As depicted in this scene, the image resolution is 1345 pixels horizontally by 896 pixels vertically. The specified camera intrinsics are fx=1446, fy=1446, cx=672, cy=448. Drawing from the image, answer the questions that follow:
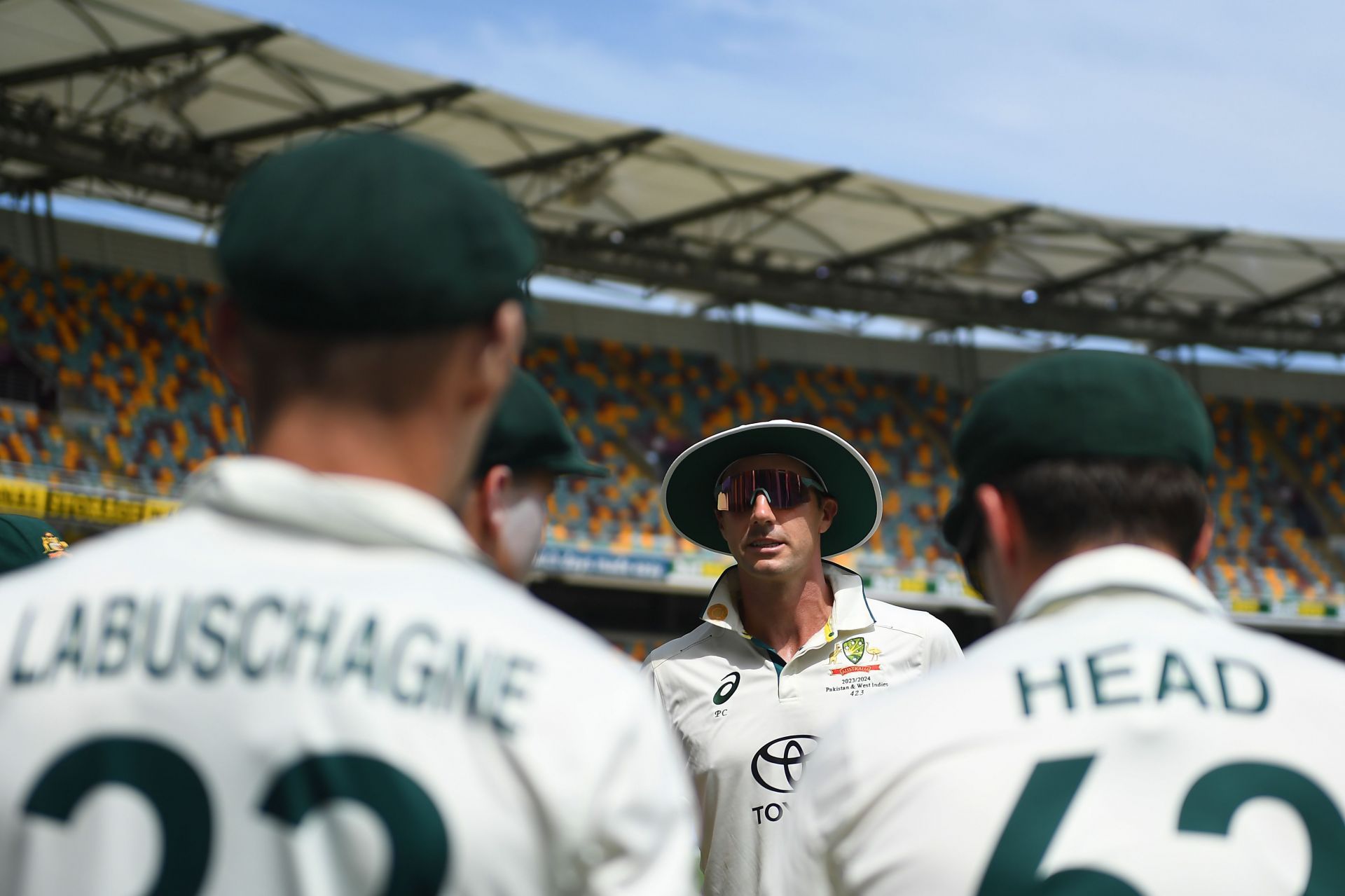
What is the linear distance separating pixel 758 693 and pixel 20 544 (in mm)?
2239

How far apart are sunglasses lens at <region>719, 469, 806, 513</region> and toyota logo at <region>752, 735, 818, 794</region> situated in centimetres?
80

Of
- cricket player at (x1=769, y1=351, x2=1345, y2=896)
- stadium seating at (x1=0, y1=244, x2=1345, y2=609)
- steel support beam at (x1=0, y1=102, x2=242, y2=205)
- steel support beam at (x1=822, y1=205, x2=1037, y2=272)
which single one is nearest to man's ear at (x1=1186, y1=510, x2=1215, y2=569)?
cricket player at (x1=769, y1=351, x2=1345, y2=896)

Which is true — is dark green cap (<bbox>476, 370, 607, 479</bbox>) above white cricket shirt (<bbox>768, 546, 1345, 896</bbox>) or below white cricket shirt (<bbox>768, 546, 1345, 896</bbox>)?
above

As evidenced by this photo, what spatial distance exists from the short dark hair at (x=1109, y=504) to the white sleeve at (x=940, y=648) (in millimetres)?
2690

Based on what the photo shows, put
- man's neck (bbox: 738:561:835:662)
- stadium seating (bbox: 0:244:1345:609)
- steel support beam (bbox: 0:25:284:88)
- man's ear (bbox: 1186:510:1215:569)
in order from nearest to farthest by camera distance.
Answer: man's ear (bbox: 1186:510:1215:569)
man's neck (bbox: 738:561:835:662)
steel support beam (bbox: 0:25:284:88)
stadium seating (bbox: 0:244:1345:609)

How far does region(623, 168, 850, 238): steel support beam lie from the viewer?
27203 mm

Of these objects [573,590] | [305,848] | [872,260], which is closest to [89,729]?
[305,848]

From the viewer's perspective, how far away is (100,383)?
25.0m

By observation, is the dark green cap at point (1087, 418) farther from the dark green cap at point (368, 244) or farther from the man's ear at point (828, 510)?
the man's ear at point (828, 510)

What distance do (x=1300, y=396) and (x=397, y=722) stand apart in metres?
38.2

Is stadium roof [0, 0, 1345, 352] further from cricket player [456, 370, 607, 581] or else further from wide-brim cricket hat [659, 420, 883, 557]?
cricket player [456, 370, 607, 581]

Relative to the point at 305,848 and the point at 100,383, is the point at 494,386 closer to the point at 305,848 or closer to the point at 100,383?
the point at 305,848

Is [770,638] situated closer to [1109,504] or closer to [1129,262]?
[1109,504]

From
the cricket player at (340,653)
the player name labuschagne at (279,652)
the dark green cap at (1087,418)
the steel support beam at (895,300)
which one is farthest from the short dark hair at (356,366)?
the steel support beam at (895,300)
